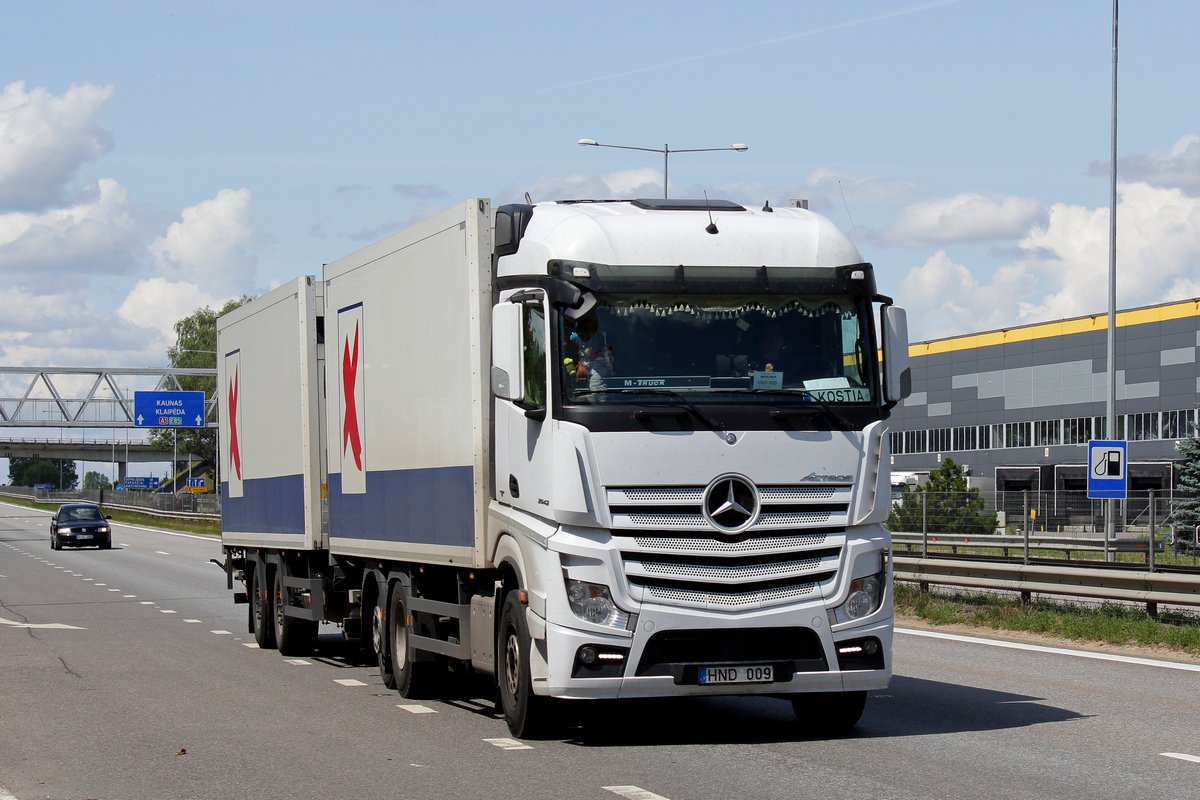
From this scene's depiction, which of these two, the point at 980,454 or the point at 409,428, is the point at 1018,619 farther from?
the point at 980,454

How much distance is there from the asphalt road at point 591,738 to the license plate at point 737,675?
43 cm

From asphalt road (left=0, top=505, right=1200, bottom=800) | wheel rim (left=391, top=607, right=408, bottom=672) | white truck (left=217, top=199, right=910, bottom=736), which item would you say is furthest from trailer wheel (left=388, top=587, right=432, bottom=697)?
white truck (left=217, top=199, right=910, bottom=736)

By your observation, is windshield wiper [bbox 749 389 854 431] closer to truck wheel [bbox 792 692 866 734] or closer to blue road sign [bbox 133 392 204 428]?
truck wheel [bbox 792 692 866 734]

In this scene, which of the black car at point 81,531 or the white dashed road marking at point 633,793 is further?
the black car at point 81,531

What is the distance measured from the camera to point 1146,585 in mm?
16266

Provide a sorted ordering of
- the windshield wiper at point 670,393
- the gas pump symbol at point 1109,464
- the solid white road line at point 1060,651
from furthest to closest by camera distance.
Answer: the gas pump symbol at point 1109,464 → the solid white road line at point 1060,651 → the windshield wiper at point 670,393

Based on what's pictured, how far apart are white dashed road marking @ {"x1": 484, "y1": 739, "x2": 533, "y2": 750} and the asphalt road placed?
21mm

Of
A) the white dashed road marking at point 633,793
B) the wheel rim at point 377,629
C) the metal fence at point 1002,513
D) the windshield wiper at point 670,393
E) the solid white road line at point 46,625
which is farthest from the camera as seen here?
the metal fence at point 1002,513

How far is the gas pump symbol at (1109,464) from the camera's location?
24.8m

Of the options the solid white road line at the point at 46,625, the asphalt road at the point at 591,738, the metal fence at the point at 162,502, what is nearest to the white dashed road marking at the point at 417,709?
the asphalt road at the point at 591,738

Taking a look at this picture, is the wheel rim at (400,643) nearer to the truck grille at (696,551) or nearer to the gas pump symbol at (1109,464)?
the truck grille at (696,551)

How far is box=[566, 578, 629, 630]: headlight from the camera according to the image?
29.2 feet

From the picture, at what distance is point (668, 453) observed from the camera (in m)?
8.95

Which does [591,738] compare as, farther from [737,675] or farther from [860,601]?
[860,601]
